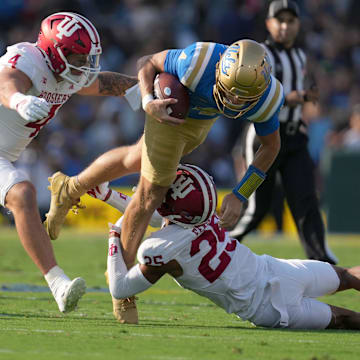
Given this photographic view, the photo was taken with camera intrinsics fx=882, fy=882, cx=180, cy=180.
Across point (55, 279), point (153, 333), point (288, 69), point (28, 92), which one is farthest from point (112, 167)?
point (288, 69)

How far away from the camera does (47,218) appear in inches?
243

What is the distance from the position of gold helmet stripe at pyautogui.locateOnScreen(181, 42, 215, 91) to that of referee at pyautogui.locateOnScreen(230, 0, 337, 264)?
6.82ft

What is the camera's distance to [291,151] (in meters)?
7.53

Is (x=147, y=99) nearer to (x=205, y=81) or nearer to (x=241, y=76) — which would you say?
(x=205, y=81)

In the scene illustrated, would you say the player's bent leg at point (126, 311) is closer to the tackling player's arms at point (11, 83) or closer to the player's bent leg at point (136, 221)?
the player's bent leg at point (136, 221)

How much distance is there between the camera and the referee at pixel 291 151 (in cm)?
741

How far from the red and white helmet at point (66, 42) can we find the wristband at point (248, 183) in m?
1.22

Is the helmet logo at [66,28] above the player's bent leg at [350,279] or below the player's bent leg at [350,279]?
above

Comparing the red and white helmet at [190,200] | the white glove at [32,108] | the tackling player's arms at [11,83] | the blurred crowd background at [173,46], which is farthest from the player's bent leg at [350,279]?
the blurred crowd background at [173,46]

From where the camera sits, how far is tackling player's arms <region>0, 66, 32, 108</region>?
5094 mm

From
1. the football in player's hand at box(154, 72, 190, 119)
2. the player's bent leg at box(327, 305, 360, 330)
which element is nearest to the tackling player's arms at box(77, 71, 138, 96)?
the football in player's hand at box(154, 72, 190, 119)

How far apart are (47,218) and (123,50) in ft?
31.7

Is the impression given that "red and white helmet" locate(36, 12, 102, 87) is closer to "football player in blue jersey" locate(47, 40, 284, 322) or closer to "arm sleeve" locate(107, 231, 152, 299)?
"football player in blue jersey" locate(47, 40, 284, 322)

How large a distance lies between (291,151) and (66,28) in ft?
8.84
